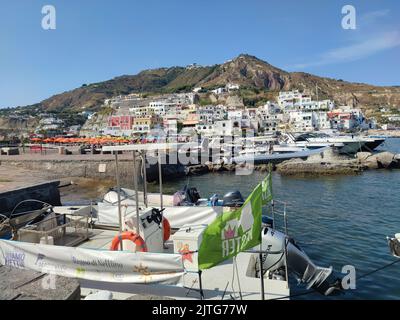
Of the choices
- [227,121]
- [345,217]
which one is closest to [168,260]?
[345,217]

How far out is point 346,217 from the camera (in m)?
20.5

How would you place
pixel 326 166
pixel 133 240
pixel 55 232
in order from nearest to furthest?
pixel 133 240 < pixel 55 232 < pixel 326 166

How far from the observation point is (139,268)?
660cm

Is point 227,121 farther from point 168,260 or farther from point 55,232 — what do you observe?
point 168,260

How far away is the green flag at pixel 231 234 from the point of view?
487cm

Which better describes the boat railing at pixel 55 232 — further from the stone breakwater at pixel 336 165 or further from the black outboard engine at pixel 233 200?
the stone breakwater at pixel 336 165

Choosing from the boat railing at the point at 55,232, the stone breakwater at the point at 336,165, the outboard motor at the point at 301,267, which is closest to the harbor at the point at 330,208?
the outboard motor at the point at 301,267

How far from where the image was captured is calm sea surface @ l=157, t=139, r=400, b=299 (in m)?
12.0

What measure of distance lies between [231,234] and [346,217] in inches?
711

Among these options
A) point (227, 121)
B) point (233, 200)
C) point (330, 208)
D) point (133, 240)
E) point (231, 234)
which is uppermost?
point (227, 121)

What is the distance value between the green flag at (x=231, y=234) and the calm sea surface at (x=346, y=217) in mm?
5933

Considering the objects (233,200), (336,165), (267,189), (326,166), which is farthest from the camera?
(336,165)

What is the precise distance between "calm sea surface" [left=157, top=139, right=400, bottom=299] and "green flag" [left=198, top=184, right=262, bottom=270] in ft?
19.5

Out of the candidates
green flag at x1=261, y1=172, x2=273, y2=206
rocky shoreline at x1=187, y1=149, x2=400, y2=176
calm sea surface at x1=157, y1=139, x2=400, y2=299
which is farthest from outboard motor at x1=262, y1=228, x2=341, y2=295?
rocky shoreline at x1=187, y1=149, x2=400, y2=176
